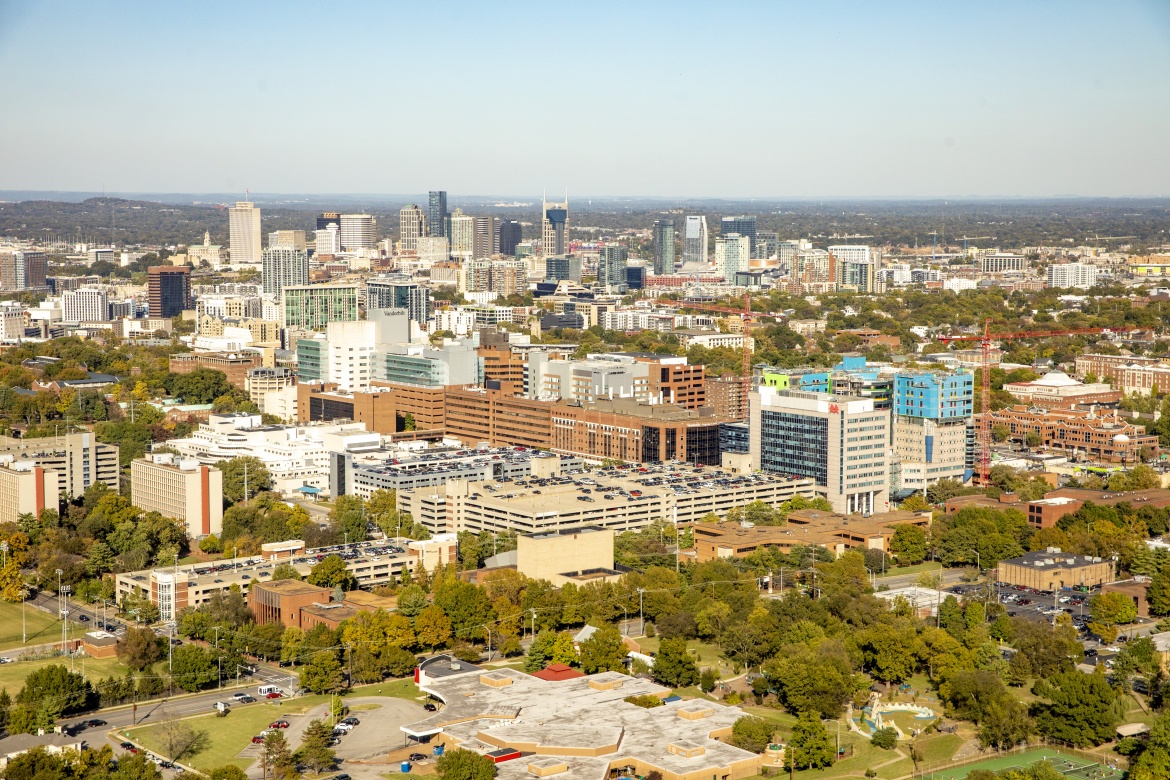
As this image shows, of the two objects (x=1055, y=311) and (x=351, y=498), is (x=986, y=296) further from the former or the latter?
(x=351, y=498)

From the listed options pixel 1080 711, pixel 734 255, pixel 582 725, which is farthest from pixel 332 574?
pixel 734 255

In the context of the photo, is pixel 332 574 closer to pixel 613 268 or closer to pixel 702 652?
pixel 702 652

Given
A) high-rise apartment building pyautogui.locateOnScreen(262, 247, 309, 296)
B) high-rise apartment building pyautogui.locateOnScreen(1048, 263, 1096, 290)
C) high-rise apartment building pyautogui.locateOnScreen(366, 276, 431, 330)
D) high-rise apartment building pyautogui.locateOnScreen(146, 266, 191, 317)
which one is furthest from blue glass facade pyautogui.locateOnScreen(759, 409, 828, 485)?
high-rise apartment building pyautogui.locateOnScreen(1048, 263, 1096, 290)

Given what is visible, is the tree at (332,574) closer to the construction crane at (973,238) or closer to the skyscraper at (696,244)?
the skyscraper at (696,244)

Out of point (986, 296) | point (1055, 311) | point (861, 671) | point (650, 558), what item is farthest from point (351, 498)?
point (986, 296)

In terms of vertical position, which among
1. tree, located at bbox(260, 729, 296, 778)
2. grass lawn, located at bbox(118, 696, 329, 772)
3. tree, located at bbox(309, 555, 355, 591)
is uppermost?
tree, located at bbox(309, 555, 355, 591)

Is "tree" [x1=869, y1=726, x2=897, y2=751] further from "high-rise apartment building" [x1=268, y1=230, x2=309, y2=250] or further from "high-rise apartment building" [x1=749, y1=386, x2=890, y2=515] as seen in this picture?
"high-rise apartment building" [x1=268, y1=230, x2=309, y2=250]

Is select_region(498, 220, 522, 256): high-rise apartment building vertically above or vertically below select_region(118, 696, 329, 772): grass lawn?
above
